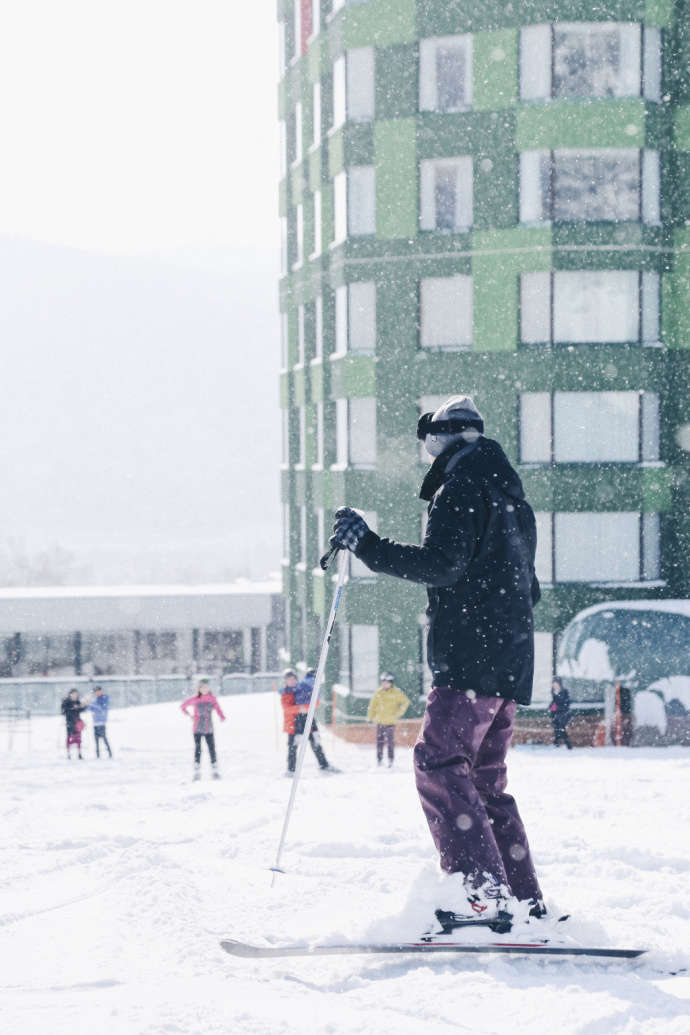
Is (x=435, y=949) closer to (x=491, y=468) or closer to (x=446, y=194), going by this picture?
(x=491, y=468)

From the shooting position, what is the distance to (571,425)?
110 feet

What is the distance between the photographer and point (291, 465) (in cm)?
4319

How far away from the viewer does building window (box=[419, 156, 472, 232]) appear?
34062 mm

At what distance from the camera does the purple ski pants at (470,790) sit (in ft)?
15.9

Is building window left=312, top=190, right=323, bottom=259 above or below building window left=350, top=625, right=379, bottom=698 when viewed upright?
above

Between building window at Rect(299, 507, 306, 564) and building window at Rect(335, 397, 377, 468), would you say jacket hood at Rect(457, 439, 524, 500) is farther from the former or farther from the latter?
building window at Rect(299, 507, 306, 564)

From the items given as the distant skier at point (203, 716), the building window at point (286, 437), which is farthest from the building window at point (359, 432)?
the distant skier at point (203, 716)

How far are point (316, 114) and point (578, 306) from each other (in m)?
11.6

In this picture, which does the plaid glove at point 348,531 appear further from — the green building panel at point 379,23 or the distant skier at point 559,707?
the green building panel at point 379,23

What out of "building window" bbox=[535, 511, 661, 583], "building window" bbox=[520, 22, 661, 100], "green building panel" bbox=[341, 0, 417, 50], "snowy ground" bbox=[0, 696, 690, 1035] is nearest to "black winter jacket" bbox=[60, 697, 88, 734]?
"building window" bbox=[535, 511, 661, 583]

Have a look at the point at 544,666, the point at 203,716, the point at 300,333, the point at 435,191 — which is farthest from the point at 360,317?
the point at 203,716

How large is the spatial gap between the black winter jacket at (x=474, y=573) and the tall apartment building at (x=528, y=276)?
1107 inches

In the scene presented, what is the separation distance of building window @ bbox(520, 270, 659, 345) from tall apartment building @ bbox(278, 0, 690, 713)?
6 cm

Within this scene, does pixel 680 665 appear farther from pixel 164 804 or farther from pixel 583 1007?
pixel 583 1007
